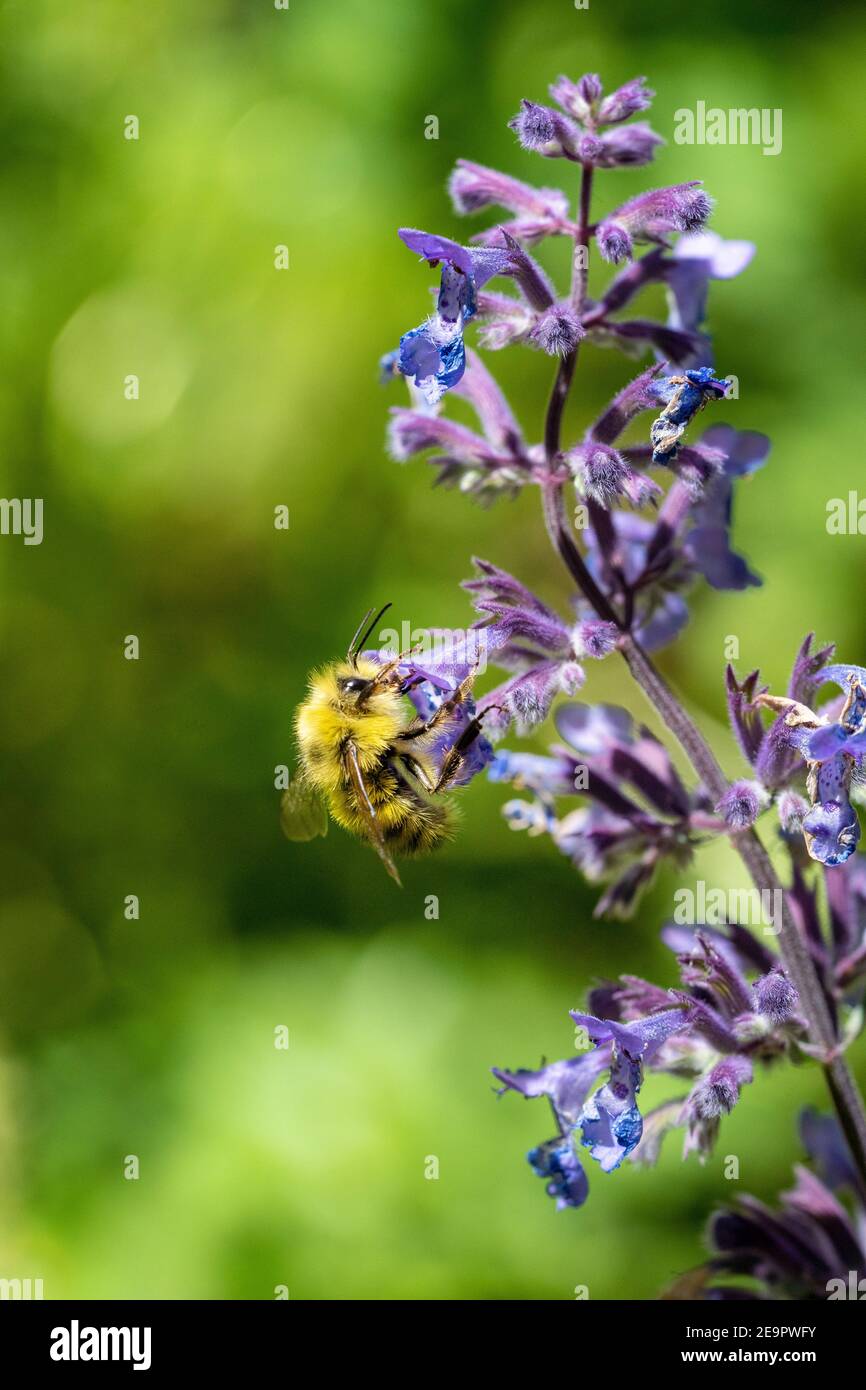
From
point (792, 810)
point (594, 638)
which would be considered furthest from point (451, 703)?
point (792, 810)

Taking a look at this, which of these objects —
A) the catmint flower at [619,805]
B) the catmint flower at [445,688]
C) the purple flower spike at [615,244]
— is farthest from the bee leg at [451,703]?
the purple flower spike at [615,244]

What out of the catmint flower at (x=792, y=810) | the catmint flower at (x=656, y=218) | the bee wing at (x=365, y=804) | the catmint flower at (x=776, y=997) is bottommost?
the catmint flower at (x=776, y=997)

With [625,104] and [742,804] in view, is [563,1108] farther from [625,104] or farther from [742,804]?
[625,104]

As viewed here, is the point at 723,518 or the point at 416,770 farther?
the point at 416,770

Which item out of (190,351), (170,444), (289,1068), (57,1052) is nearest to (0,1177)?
(57,1052)

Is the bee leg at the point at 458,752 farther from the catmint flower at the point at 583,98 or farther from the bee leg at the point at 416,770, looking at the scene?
the catmint flower at the point at 583,98

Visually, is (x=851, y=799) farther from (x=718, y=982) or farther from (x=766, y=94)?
(x=766, y=94)
